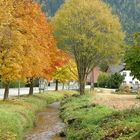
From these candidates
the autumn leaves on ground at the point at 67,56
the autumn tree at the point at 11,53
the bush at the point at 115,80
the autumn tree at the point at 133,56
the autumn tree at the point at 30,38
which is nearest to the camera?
the autumn tree at the point at 133,56

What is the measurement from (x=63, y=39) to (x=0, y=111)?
34390 mm

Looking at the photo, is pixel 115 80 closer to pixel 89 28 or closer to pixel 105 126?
pixel 89 28

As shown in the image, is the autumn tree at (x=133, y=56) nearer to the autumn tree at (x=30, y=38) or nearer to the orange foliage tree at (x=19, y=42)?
the orange foliage tree at (x=19, y=42)

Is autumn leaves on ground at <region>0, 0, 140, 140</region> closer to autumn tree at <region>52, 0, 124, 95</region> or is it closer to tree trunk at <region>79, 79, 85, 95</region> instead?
autumn tree at <region>52, 0, 124, 95</region>

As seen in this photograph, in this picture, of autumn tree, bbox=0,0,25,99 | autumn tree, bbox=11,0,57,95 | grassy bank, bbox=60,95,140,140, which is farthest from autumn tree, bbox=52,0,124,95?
grassy bank, bbox=60,95,140,140

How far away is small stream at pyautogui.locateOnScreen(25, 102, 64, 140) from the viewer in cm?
2779

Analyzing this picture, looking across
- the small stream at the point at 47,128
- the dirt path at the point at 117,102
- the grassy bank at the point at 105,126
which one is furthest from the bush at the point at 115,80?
the grassy bank at the point at 105,126

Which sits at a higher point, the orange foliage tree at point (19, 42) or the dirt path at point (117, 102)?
the orange foliage tree at point (19, 42)

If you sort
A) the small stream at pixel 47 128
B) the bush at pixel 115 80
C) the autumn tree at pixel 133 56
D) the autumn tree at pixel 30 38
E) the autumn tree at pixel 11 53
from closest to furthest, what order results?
the autumn tree at pixel 133 56 → the small stream at pixel 47 128 → the autumn tree at pixel 11 53 → the autumn tree at pixel 30 38 → the bush at pixel 115 80

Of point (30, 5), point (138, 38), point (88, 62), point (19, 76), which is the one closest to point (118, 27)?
point (88, 62)

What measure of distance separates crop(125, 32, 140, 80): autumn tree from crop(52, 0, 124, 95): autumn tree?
125ft

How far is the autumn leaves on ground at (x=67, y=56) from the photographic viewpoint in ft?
80.8

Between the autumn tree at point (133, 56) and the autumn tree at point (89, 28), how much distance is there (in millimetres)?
37975

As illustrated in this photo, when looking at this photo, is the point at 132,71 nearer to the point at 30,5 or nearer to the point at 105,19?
the point at 30,5
